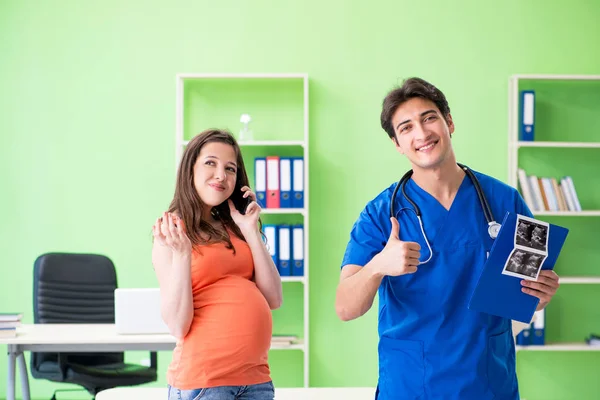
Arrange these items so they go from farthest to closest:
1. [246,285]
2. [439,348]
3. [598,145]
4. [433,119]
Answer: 1. [598,145]
2. [246,285]
3. [433,119]
4. [439,348]

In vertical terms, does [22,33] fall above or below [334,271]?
above

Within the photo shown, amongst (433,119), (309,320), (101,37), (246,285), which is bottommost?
(309,320)

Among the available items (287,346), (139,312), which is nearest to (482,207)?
(139,312)

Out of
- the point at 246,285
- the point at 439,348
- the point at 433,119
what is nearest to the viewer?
the point at 439,348

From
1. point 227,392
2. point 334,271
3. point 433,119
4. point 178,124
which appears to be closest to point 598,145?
point 334,271

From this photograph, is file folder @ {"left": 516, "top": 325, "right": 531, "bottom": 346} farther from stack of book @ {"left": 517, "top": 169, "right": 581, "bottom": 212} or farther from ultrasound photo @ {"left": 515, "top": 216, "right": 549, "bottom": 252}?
ultrasound photo @ {"left": 515, "top": 216, "right": 549, "bottom": 252}

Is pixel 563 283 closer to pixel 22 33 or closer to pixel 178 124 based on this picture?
pixel 178 124

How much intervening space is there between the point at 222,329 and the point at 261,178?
99.5 inches

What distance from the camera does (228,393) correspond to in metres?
1.78

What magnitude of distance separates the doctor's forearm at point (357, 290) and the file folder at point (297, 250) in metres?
2.55

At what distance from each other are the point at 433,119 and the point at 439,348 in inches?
20.8

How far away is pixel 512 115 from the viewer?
4.47 meters

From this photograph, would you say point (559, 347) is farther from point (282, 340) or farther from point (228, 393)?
point (228, 393)

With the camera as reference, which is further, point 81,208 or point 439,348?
point 81,208
